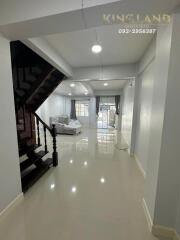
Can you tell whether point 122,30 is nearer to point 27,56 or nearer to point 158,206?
point 27,56

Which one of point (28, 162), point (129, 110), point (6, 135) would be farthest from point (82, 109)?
point (6, 135)

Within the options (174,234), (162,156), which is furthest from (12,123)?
(174,234)

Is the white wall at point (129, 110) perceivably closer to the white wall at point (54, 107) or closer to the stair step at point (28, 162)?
the stair step at point (28, 162)

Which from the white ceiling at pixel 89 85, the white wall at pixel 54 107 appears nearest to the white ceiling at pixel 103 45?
the white ceiling at pixel 89 85

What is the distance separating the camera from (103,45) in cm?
228

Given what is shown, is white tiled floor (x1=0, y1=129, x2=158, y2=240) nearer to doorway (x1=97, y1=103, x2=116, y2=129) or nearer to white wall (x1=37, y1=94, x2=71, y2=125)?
white wall (x1=37, y1=94, x2=71, y2=125)

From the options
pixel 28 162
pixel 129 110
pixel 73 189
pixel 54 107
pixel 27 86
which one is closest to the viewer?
pixel 73 189

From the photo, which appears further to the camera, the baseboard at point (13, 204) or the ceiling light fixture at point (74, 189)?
the ceiling light fixture at point (74, 189)

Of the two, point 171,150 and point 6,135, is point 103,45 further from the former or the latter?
point 6,135

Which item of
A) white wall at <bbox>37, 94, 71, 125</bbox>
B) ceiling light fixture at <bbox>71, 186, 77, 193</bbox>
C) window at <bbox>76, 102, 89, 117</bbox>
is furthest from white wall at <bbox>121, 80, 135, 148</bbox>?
window at <bbox>76, 102, 89, 117</bbox>

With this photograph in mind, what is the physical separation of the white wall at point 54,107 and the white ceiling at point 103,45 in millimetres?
4388

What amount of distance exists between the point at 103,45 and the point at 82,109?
25.4ft

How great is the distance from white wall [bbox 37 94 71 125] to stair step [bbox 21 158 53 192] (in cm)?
436

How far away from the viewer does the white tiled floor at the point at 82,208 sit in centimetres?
137
